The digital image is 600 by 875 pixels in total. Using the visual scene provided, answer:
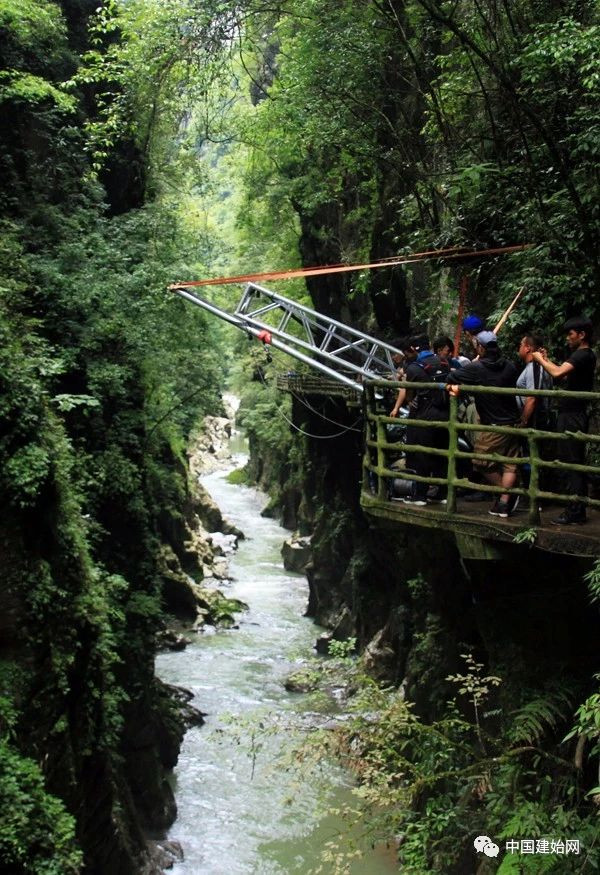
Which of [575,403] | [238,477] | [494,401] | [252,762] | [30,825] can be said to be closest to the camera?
[575,403]

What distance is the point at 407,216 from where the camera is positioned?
13156mm

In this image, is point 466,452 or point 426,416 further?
point 426,416

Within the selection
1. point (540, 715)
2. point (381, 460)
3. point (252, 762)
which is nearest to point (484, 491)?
point (381, 460)

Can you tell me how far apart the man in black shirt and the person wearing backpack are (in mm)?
1308

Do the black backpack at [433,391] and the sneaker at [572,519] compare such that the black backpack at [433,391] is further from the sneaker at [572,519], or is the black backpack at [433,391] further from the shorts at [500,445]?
the sneaker at [572,519]

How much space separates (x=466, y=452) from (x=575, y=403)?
105cm

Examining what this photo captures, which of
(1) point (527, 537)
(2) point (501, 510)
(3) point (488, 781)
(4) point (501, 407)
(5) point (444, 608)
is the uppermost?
(4) point (501, 407)

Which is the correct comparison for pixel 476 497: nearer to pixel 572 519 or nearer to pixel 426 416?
pixel 426 416

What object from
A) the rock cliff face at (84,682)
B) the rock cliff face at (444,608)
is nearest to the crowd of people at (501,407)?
the rock cliff face at (444,608)

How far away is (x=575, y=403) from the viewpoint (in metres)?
6.65

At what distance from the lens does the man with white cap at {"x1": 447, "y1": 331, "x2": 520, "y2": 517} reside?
7188 millimetres

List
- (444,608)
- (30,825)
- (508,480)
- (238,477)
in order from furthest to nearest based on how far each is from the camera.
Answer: (238,477) → (444,608) → (30,825) → (508,480)

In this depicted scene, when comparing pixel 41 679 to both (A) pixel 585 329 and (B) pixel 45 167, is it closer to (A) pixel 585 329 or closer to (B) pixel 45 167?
(A) pixel 585 329

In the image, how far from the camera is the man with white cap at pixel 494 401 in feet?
23.6
